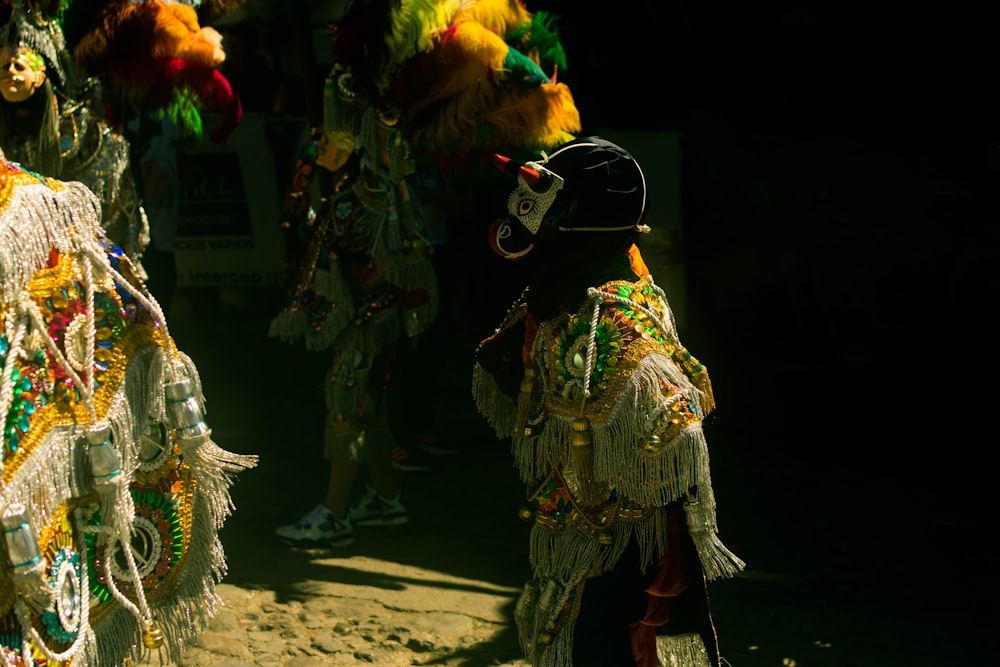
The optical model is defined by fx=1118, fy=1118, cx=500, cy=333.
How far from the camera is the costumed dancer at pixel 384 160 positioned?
4203mm

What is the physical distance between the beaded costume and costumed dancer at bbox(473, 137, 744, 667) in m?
1.34

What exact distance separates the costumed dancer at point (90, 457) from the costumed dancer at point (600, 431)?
2.61 feet

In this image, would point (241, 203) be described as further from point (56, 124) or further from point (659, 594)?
point (659, 594)

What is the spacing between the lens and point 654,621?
2844 mm

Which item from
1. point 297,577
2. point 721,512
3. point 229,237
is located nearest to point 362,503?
point 297,577

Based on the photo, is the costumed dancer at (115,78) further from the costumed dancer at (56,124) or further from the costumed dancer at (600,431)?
the costumed dancer at (600,431)

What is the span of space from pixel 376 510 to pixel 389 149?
162cm

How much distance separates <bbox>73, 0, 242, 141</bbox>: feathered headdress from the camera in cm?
432

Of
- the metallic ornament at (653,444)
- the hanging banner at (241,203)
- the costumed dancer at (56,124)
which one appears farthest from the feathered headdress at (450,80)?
the hanging banner at (241,203)

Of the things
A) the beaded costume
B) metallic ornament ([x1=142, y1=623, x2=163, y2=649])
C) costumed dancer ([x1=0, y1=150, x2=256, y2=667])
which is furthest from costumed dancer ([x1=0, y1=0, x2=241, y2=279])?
metallic ornament ([x1=142, y1=623, x2=163, y2=649])

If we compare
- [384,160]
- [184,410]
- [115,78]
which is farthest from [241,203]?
[184,410]

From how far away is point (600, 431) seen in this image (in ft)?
8.82

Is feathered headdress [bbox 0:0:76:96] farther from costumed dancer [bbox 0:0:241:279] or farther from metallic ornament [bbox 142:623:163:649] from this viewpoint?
metallic ornament [bbox 142:623:163:649]

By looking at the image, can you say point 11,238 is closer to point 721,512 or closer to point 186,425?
point 186,425
